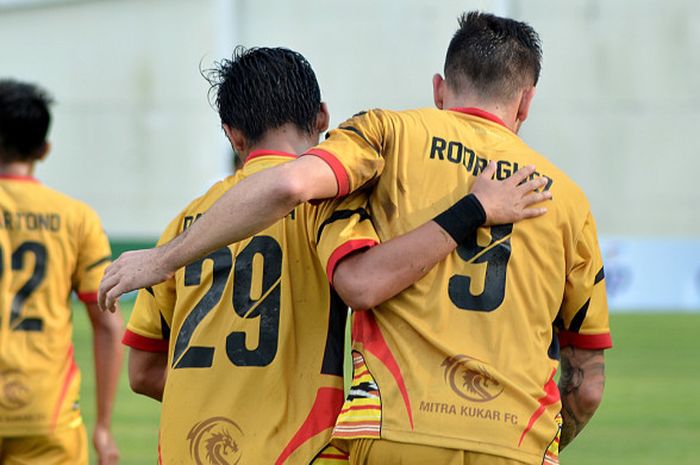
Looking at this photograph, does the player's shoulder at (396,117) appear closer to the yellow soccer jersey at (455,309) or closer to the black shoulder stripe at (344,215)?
the yellow soccer jersey at (455,309)

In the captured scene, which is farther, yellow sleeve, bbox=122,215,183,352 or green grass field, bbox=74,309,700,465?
green grass field, bbox=74,309,700,465

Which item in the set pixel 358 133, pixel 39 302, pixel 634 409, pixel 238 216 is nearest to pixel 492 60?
pixel 358 133

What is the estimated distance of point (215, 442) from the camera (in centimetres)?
385

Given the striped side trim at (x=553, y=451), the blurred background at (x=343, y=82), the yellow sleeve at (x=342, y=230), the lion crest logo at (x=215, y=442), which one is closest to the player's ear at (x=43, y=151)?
the lion crest logo at (x=215, y=442)

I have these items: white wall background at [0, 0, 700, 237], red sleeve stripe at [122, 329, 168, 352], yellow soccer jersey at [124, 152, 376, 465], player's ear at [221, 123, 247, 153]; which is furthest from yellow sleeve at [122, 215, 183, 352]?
white wall background at [0, 0, 700, 237]

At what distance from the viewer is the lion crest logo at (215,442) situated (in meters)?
3.81

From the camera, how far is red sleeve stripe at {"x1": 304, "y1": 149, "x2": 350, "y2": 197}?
3410 millimetres

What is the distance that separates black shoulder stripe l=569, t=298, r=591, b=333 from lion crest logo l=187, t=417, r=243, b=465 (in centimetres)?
107

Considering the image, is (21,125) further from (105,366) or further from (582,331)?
(582,331)

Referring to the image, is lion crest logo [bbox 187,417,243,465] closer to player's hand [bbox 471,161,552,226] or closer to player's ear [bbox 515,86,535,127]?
player's hand [bbox 471,161,552,226]

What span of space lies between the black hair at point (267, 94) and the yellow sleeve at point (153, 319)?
1.32ft

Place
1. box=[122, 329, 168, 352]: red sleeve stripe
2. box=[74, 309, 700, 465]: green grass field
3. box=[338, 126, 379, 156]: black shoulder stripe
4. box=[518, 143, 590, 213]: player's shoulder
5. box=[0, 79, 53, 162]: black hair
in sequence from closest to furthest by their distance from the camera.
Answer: box=[338, 126, 379, 156]: black shoulder stripe, box=[518, 143, 590, 213]: player's shoulder, box=[122, 329, 168, 352]: red sleeve stripe, box=[0, 79, 53, 162]: black hair, box=[74, 309, 700, 465]: green grass field

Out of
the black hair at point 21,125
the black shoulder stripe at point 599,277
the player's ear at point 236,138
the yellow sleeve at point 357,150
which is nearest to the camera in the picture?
the yellow sleeve at point 357,150

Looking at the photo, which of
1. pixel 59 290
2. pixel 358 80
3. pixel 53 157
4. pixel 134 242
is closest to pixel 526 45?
pixel 59 290
